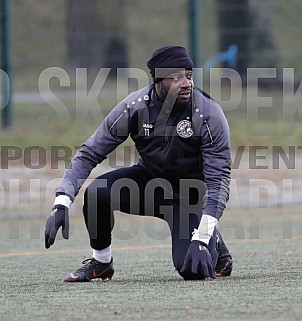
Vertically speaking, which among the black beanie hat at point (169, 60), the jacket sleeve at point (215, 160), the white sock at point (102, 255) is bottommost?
the white sock at point (102, 255)

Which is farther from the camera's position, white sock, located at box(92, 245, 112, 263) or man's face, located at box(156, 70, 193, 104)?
white sock, located at box(92, 245, 112, 263)

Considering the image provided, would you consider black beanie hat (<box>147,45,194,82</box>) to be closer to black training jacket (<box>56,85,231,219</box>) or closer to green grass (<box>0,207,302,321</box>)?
black training jacket (<box>56,85,231,219</box>)

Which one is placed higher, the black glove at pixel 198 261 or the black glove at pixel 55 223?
the black glove at pixel 55 223

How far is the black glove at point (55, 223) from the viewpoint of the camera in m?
6.99

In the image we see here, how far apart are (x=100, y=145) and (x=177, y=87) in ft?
2.21

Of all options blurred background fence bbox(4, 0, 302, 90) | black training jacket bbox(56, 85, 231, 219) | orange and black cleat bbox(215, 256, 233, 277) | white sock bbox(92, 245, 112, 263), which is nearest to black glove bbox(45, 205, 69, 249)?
black training jacket bbox(56, 85, 231, 219)

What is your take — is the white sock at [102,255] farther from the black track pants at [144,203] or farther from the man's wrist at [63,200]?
the man's wrist at [63,200]

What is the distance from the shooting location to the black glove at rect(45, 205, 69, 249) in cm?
699

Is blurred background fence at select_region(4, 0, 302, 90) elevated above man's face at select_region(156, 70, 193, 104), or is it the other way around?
blurred background fence at select_region(4, 0, 302, 90)

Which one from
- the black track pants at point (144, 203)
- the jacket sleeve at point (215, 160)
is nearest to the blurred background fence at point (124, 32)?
the black track pants at point (144, 203)

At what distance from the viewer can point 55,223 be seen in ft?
23.0

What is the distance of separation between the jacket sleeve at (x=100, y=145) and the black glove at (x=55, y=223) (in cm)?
26

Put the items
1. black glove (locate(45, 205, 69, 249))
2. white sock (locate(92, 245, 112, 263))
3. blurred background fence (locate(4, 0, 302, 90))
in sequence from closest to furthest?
black glove (locate(45, 205, 69, 249)), white sock (locate(92, 245, 112, 263)), blurred background fence (locate(4, 0, 302, 90))

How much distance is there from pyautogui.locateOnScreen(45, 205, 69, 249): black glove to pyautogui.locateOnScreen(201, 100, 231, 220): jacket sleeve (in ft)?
2.96
